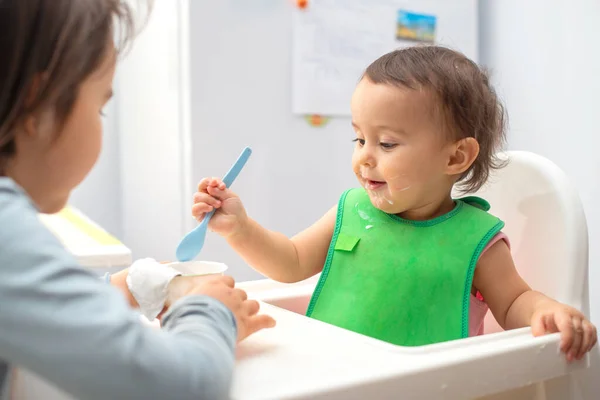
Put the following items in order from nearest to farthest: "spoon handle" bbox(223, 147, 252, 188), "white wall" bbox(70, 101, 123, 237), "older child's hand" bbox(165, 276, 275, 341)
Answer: "older child's hand" bbox(165, 276, 275, 341) → "spoon handle" bbox(223, 147, 252, 188) → "white wall" bbox(70, 101, 123, 237)

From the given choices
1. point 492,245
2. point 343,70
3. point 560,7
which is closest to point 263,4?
point 343,70

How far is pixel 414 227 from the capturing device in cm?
81

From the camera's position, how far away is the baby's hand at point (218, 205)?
759 millimetres

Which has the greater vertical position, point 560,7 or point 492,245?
point 560,7

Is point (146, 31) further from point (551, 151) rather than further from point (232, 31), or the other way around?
point (551, 151)

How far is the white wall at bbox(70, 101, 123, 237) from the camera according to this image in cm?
193

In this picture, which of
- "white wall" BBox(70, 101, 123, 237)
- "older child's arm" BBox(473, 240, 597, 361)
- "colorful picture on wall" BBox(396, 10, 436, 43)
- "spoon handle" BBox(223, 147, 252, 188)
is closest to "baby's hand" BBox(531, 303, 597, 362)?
"older child's arm" BBox(473, 240, 597, 361)

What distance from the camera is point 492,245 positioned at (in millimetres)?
783

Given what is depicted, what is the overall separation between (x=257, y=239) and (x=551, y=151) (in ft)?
3.30

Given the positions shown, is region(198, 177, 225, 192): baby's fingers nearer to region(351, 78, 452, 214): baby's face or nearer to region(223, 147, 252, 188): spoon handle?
region(223, 147, 252, 188): spoon handle

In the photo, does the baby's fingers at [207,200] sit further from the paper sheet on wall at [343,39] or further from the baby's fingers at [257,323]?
the paper sheet on wall at [343,39]

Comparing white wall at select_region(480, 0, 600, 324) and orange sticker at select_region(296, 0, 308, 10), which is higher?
orange sticker at select_region(296, 0, 308, 10)

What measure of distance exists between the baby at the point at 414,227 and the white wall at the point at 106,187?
1.25 metres

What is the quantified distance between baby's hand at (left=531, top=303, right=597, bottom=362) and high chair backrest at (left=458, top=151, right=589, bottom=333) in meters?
0.12
